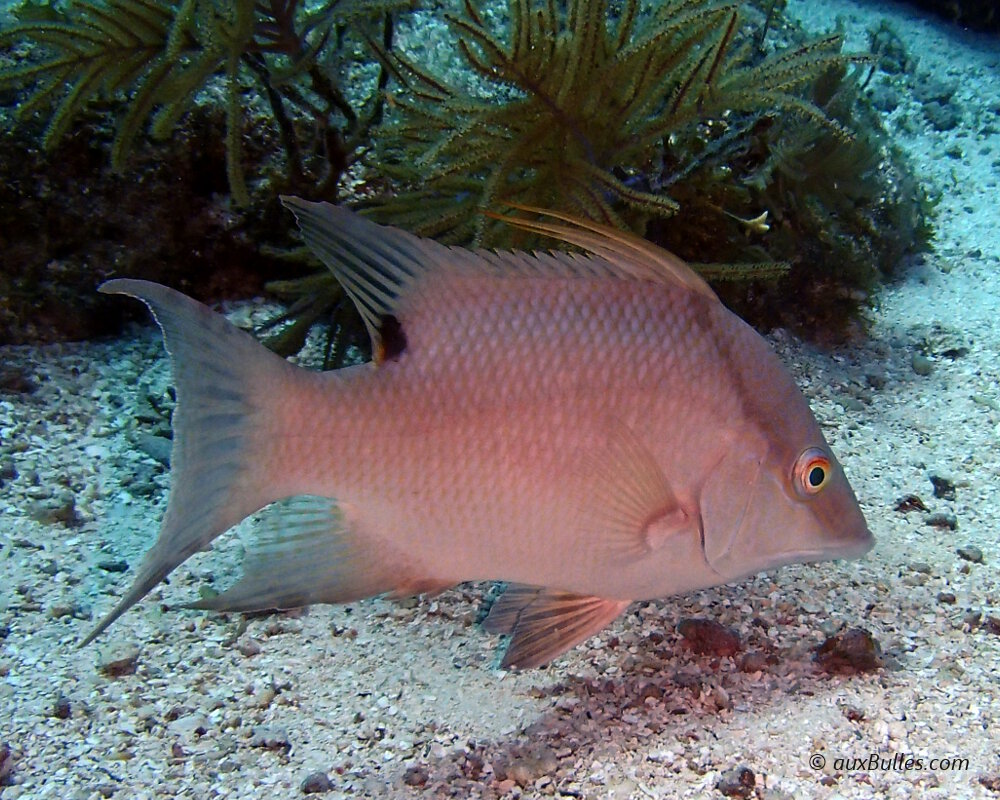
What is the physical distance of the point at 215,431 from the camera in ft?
5.68

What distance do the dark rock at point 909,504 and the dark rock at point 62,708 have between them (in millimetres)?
3134

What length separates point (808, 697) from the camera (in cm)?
221

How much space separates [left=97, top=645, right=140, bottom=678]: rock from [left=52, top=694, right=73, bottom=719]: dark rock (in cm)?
14

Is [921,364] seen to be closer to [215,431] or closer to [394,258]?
[394,258]

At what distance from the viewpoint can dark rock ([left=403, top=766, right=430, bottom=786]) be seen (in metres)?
2.05

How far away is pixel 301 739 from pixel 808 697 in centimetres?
150

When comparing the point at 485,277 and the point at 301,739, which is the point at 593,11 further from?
the point at 301,739

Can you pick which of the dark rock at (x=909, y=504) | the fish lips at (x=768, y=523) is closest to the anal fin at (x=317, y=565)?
the fish lips at (x=768, y=523)

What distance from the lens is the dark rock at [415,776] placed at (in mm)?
2051

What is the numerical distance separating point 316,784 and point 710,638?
1259 millimetres

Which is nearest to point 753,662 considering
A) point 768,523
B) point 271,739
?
point 768,523

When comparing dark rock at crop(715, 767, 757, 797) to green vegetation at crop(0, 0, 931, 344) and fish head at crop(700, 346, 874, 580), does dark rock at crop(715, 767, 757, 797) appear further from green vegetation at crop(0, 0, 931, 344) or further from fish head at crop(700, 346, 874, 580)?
green vegetation at crop(0, 0, 931, 344)

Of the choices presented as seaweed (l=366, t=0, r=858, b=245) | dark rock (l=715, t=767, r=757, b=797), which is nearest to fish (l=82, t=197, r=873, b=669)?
dark rock (l=715, t=767, r=757, b=797)

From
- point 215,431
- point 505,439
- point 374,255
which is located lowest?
point 215,431
